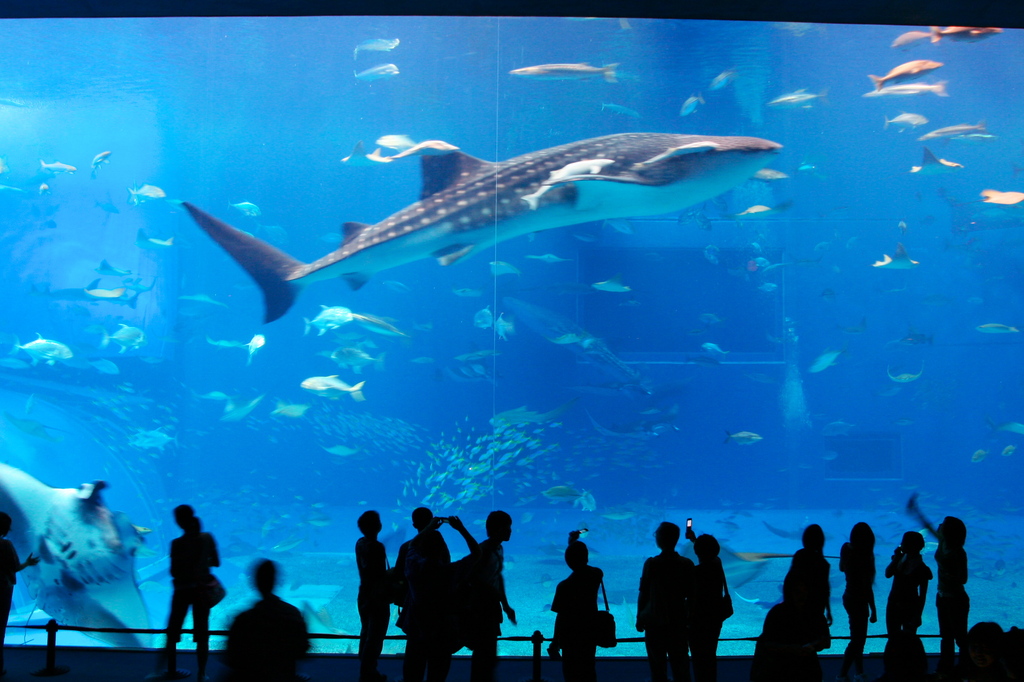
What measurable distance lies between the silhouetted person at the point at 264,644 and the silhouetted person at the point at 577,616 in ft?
3.42

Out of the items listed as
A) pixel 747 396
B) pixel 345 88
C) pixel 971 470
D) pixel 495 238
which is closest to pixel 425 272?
pixel 345 88

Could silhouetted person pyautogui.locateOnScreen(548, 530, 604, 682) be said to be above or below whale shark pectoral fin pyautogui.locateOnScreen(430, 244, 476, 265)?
below

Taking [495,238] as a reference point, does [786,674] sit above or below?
below

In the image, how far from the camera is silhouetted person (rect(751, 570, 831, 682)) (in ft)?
6.45

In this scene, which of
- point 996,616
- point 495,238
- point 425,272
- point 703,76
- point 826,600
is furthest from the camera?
point 425,272

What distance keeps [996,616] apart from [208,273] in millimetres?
24025

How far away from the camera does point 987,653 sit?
5.61 ft

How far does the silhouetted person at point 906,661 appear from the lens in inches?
88.7

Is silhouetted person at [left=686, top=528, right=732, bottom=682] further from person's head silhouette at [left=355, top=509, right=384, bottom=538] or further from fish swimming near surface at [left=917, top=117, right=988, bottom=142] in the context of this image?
fish swimming near surface at [left=917, top=117, right=988, bottom=142]

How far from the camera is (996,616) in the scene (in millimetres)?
8078

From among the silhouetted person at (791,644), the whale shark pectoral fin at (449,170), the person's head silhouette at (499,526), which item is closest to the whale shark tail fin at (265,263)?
the whale shark pectoral fin at (449,170)

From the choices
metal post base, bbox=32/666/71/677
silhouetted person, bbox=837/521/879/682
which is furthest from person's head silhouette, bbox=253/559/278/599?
silhouetted person, bbox=837/521/879/682

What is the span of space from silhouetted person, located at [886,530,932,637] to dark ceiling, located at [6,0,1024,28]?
12.1 feet

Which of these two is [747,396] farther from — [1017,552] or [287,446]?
[287,446]
